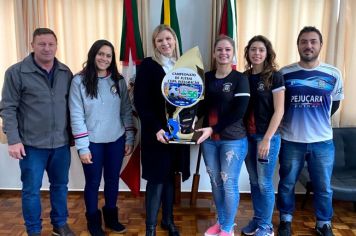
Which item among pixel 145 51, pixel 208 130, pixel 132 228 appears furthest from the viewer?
pixel 145 51

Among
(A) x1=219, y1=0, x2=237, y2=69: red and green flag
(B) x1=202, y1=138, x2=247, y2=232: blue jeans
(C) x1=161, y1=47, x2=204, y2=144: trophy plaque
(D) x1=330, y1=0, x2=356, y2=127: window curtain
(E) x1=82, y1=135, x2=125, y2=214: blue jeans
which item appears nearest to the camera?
(C) x1=161, y1=47, x2=204, y2=144: trophy plaque

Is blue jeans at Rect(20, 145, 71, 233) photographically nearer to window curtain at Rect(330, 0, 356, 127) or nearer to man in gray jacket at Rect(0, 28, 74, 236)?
man in gray jacket at Rect(0, 28, 74, 236)

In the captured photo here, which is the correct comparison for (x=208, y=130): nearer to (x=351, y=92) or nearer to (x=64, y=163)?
(x=64, y=163)

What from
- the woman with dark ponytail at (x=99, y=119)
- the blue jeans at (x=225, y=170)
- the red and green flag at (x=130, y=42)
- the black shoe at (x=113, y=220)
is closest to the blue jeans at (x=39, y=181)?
the woman with dark ponytail at (x=99, y=119)

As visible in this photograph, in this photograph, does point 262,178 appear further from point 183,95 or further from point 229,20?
point 229,20

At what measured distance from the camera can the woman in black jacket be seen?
1.84 metres

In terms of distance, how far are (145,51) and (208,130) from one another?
1.07 metres

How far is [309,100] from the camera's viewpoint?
2.01 meters

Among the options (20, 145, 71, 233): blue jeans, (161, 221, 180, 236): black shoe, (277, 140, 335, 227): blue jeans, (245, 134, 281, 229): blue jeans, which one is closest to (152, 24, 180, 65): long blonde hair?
(245, 134, 281, 229): blue jeans

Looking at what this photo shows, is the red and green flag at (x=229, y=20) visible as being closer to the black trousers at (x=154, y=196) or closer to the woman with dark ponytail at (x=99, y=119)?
the woman with dark ponytail at (x=99, y=119)

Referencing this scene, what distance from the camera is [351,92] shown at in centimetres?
271

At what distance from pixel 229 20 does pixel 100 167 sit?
1.45 metres

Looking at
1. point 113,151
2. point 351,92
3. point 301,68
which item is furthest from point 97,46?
point 351,92

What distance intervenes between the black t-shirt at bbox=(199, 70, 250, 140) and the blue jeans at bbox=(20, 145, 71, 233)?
957 mm
